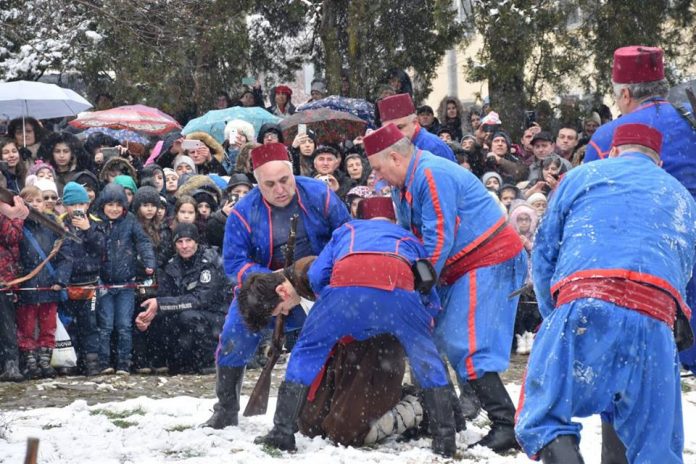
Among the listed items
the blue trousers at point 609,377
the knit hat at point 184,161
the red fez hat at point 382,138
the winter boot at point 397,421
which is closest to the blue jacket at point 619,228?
the blue trousers at point 609,377

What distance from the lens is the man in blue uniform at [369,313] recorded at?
6.41 meters

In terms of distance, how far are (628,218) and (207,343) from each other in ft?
19.2

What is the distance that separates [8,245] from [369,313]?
4189mm

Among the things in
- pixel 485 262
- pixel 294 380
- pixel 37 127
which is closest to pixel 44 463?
pixel 294 380

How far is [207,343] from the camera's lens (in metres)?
10.1

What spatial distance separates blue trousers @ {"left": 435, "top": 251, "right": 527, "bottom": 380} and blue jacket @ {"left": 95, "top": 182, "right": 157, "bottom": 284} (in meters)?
3.92

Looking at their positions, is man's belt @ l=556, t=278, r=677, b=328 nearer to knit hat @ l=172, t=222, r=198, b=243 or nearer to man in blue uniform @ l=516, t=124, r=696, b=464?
man in blue uniform @ l=516, t=124, r=696, b=464

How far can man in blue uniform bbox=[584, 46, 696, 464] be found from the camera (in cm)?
623

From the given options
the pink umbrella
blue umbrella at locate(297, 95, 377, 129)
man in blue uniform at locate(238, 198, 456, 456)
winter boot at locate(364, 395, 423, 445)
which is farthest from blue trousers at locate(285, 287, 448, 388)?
the pink umbrella

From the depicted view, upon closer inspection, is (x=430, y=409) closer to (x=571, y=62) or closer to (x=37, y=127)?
(x=37, y=127)

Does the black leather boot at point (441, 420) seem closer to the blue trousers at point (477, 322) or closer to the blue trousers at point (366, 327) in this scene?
the blue trousers at point (366, 327)

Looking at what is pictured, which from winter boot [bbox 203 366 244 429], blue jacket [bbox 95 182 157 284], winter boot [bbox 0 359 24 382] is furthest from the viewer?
blue jacket [bbox 95 182 157 284]

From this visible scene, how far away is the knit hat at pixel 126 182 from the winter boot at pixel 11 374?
2.17 m

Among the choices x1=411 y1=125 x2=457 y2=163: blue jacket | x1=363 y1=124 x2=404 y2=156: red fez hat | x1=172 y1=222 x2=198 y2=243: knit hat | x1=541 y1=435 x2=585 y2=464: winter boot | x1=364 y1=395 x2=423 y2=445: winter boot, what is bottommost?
x1=364 y1=395 x2=423 y2=445: winter boot
